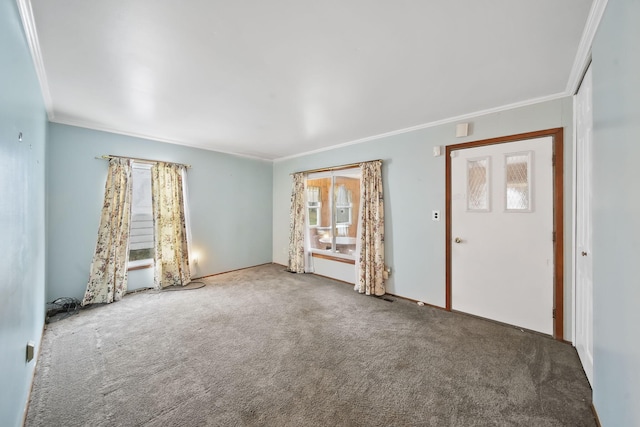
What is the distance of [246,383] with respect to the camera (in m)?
1.89

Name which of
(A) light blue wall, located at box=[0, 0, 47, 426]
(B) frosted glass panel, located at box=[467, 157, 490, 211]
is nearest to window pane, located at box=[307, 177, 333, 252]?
(B) frosted glass panel, located at box=[467, 157, 490, 211]

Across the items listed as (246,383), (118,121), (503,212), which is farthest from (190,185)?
(503,212)

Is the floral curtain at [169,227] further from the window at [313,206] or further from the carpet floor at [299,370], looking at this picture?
the window at [313,206]

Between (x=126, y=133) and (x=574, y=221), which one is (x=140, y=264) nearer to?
(x=126, y=133)

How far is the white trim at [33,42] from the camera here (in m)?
1.42

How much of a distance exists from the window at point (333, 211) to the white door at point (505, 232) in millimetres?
1784

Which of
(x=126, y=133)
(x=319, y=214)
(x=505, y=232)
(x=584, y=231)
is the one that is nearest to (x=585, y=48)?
(x=584, y=231)

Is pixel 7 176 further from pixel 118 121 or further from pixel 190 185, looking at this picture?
pixel 190 185

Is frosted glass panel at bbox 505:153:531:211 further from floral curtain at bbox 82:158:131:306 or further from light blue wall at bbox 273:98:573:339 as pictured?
floral curtain at bbox 82:158:131:306

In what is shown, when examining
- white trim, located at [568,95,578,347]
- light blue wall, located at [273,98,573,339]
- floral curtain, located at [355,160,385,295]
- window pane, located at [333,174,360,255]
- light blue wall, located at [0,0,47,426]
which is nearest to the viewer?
light blue wall, located at [0,0,47,426]

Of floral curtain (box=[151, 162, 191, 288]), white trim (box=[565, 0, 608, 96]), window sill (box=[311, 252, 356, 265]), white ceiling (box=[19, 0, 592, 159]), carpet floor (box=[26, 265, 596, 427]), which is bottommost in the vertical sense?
carpet floor (box=[26, 265, 596, 427])

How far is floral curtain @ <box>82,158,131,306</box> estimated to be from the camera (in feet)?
11.1

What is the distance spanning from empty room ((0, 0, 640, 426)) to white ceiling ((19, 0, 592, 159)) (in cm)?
2

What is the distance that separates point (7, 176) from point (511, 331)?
13.7ft
